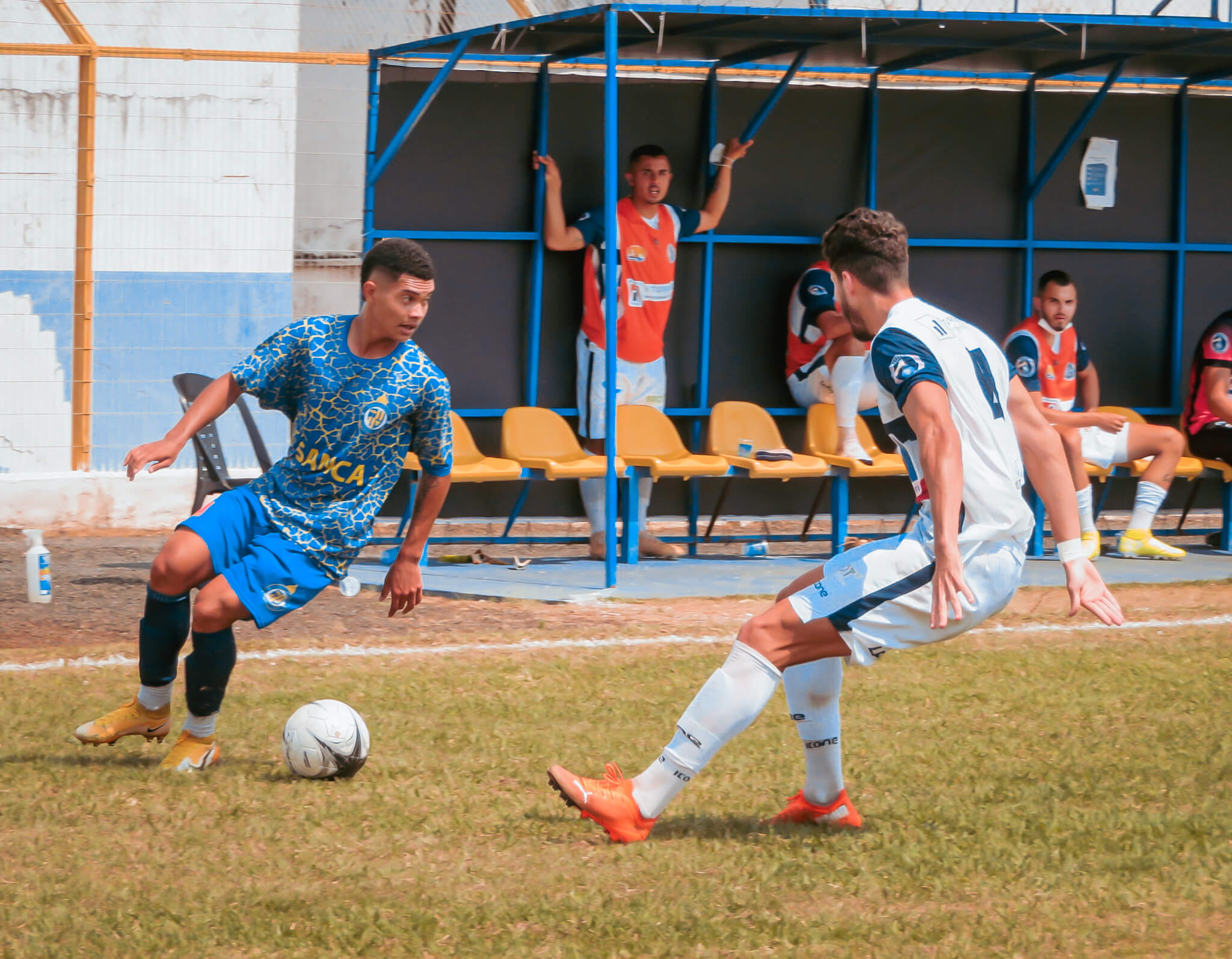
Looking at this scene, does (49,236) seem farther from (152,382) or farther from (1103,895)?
(1103,895)

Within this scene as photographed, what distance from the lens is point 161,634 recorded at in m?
4.66

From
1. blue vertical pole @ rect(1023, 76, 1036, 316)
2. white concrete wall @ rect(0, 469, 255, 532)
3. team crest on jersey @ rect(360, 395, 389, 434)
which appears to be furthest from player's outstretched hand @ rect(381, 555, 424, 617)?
blue vertical pole @ rect(1023, 76, 1036, 316)

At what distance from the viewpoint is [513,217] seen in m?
9.98

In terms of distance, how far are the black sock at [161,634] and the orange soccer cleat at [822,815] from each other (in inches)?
76.0

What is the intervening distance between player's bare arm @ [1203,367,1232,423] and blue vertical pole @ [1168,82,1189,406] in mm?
1252

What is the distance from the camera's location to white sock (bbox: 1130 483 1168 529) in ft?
32.0

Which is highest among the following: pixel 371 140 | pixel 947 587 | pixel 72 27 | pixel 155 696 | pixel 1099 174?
pixel 72 27

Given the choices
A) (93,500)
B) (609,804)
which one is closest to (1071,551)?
(609,804)

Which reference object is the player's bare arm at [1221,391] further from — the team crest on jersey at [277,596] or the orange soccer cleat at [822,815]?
the team crest on jersey at [277,596]

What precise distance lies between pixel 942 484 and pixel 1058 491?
476mm

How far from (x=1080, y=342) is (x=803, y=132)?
2.56 m

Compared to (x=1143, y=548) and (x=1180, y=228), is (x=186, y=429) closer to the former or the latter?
(x=1143, y=548)

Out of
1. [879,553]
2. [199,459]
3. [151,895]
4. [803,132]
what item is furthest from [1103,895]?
[803,132]

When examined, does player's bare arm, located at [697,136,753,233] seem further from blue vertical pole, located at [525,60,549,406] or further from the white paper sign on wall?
the white paper sign on wall
